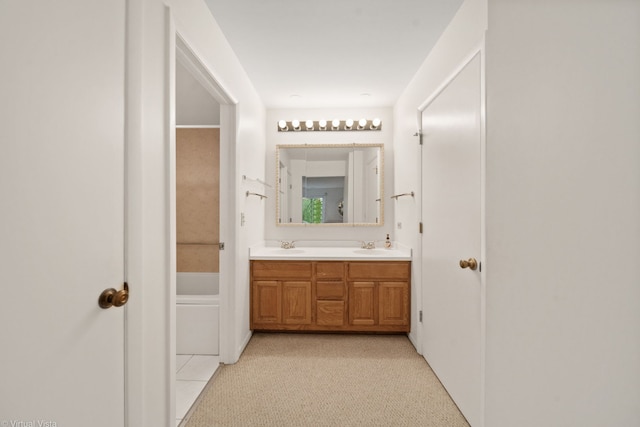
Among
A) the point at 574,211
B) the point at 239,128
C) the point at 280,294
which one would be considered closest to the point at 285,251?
the point at 280,294

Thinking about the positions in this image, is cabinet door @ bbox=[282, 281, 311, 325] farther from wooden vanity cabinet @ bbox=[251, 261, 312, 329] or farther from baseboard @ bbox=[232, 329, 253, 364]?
baseboard @ bbox=[232, 329, 253, 364]

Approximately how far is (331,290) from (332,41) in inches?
81.7

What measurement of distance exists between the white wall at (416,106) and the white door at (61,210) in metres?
1.59

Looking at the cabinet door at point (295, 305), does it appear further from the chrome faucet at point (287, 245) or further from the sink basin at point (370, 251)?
the sink basin at point (370, 251)

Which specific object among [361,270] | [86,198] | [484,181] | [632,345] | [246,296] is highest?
[484,181]

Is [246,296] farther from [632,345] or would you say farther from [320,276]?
[632,345]

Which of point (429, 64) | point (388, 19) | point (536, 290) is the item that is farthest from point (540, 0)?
point (429, 64)

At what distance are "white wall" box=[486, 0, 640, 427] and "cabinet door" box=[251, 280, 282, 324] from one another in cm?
230

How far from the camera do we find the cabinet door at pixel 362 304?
8.94 ft

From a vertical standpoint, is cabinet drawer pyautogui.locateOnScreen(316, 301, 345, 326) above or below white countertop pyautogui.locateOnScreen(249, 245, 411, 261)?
below

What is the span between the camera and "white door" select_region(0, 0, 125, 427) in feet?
1.92

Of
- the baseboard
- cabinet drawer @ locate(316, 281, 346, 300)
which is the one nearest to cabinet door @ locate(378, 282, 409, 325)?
cabinet drawer @ locate(316, 281, 346, 300)

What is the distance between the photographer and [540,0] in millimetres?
491

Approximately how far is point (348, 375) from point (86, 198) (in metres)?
1.96
